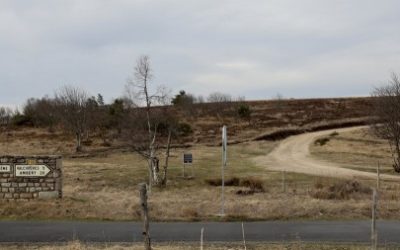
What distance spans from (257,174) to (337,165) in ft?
32.6

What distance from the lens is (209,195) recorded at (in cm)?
2350

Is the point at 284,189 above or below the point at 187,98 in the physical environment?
below

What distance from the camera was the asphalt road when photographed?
14.5 metres

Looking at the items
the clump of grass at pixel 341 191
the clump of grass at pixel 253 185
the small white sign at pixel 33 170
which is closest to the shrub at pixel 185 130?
the clump of grass at pixel 253 185

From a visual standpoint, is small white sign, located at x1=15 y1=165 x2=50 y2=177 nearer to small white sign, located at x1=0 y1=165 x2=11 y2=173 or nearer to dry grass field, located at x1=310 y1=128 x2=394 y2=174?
small white sign, located at x1=0 y1=165 x2=11 y2=173

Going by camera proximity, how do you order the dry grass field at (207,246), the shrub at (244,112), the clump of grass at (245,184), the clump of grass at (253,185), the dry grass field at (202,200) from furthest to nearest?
1. the shrub at (244,112)
2. the clump of grass at (253,185)
3. the clump of grass at (245,184)
4. the dry grass field at (202,200)
5. the dry grass field at (207,246)

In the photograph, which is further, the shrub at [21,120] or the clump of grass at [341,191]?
the shrub at [21,120]


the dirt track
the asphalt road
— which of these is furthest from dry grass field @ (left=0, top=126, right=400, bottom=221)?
the dirt track

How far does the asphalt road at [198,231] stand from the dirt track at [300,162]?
54.3ft

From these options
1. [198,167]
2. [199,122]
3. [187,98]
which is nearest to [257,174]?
[198,167]

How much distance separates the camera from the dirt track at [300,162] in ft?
116

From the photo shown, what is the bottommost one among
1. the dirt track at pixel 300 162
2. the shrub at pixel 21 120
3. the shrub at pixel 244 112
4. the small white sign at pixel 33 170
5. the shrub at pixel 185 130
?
the dirt track at pixel 300 162

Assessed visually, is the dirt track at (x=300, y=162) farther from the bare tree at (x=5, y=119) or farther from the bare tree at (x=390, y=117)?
the bare tree at (x=5, y=119)

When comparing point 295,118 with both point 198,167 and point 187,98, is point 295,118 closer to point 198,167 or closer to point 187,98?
point 187,98
